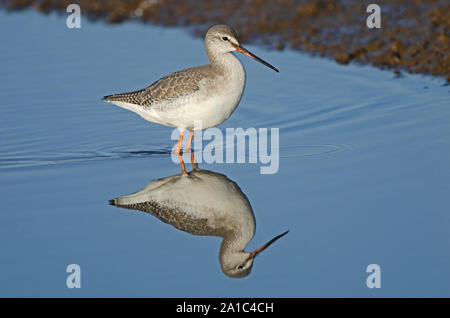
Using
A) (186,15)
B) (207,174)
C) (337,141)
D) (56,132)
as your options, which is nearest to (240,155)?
(207,174)

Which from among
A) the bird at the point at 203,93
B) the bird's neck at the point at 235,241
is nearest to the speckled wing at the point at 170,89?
the bird at the point at 203,93

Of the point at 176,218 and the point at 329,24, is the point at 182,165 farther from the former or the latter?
the point at 329,24

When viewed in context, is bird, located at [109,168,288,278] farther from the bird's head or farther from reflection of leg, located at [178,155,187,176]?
the bird's head

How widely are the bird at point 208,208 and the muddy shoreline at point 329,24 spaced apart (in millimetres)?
5043

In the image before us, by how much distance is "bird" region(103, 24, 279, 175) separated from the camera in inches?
365

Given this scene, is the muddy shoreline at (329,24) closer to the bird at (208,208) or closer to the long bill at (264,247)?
the bird at (208,208)

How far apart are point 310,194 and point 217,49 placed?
2533mm

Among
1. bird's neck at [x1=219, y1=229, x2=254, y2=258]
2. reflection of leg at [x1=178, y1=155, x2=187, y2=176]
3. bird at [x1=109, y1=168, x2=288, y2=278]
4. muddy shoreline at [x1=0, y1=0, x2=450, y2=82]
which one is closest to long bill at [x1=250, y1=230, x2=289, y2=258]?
bird at [x1=109, y1=168, x2=288, y2=278]

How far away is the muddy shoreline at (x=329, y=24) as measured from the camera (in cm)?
1275

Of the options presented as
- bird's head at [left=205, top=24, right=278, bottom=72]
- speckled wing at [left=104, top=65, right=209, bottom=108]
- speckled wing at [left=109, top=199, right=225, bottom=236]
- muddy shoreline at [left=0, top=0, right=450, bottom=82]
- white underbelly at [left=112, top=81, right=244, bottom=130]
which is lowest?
speckled wing at [left=109, top=199, right=225, bottom=236]

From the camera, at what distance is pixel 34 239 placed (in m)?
7.40

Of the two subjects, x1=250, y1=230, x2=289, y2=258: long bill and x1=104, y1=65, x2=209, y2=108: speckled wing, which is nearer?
x1=250, y1=230, x2=289, y2=258: long bill
